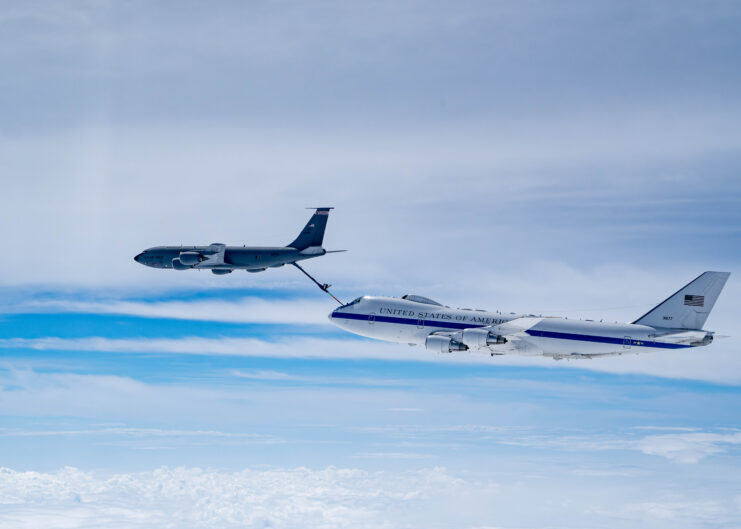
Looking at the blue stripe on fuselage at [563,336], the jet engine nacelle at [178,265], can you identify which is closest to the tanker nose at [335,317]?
the blue stripe on fuselage at [563,336]

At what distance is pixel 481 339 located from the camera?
11069 cm

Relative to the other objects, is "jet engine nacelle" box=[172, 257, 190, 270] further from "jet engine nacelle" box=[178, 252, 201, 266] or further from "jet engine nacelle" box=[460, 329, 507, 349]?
"jet engine nacelle" box=[460, 329, 507, 349]

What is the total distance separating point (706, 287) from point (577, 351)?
18333mm

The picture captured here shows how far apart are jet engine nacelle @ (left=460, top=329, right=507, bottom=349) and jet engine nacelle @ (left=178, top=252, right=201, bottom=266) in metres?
43.5

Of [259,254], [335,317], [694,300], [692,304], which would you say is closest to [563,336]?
[692,304]

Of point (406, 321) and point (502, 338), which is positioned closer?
point (502, 338)

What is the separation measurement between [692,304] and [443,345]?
106ft

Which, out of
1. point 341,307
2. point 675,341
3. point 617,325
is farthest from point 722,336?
point 341,307

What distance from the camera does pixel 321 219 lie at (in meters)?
127

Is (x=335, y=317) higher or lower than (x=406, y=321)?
higher

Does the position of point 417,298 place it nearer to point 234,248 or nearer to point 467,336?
point 467,336

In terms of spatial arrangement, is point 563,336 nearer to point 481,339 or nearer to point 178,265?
point 481,339

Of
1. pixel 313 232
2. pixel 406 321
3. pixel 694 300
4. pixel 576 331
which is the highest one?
pixel 313 232

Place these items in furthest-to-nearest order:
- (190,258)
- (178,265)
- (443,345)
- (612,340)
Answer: (178,265), (190,258), (443,345), (612,340)
